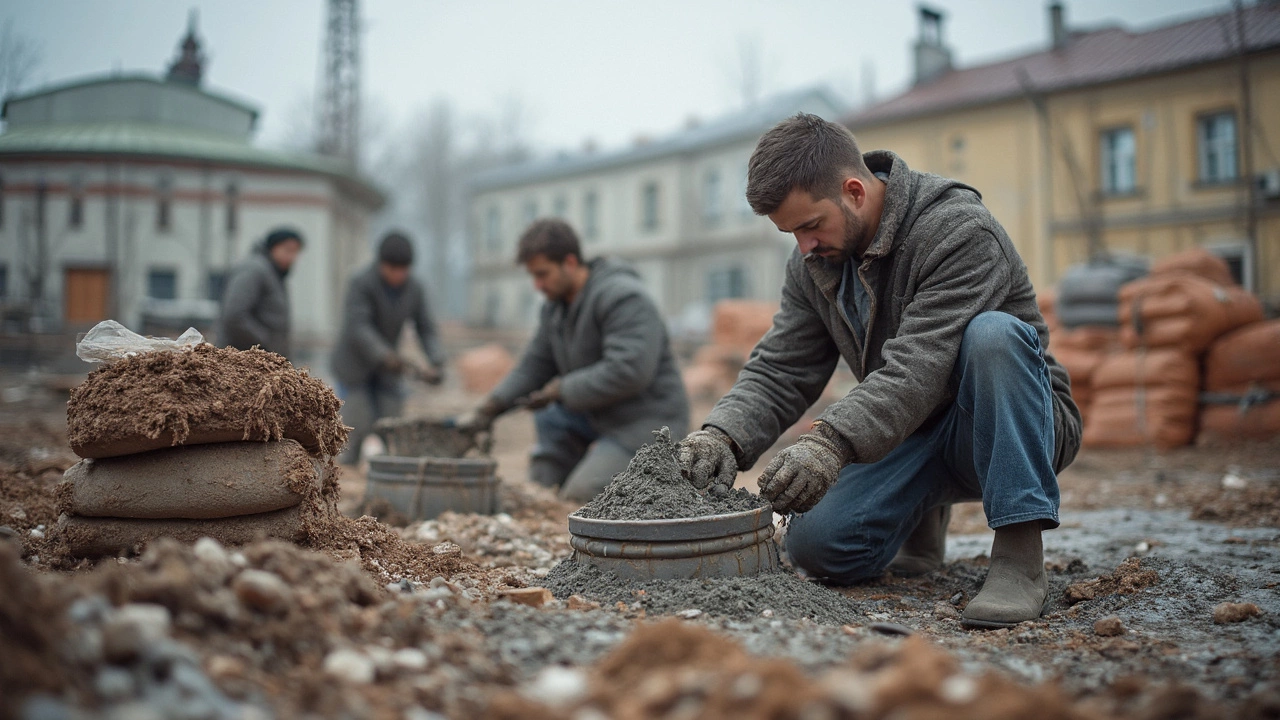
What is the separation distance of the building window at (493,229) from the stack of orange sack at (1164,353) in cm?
2791

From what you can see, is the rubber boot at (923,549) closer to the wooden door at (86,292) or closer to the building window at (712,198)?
the building window at (712,198)

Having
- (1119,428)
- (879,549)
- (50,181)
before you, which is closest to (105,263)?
(50,181)

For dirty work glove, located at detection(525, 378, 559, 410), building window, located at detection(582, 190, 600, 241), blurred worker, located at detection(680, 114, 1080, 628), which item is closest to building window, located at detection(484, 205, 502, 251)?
building window, located at detection(582, 190, 600, 241)

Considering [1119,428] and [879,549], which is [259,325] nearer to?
[879,549]

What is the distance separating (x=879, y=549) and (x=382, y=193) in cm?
2683

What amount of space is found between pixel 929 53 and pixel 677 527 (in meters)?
22.4

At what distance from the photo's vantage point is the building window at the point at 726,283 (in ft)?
88.7

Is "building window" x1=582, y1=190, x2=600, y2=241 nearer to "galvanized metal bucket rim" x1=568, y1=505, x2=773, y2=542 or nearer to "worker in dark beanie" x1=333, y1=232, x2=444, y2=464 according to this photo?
"worker in dark beanie" x1=333, y1=232, x2=444, y2=464

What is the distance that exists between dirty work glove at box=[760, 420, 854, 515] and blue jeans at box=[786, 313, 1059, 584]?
38cm

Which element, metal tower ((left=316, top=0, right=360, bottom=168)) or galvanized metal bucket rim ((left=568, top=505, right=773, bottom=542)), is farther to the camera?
metal tower ((left=316, top=0, right=360, bottom=168))

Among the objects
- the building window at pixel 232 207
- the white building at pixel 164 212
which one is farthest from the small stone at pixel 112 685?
the building window at pixel 232 207

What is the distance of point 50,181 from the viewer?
71.9 ft

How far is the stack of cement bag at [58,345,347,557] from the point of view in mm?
2395

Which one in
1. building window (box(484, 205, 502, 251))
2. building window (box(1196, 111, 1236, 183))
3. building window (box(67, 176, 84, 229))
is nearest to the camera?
building window (box(1196, 111, 1236, 183))
